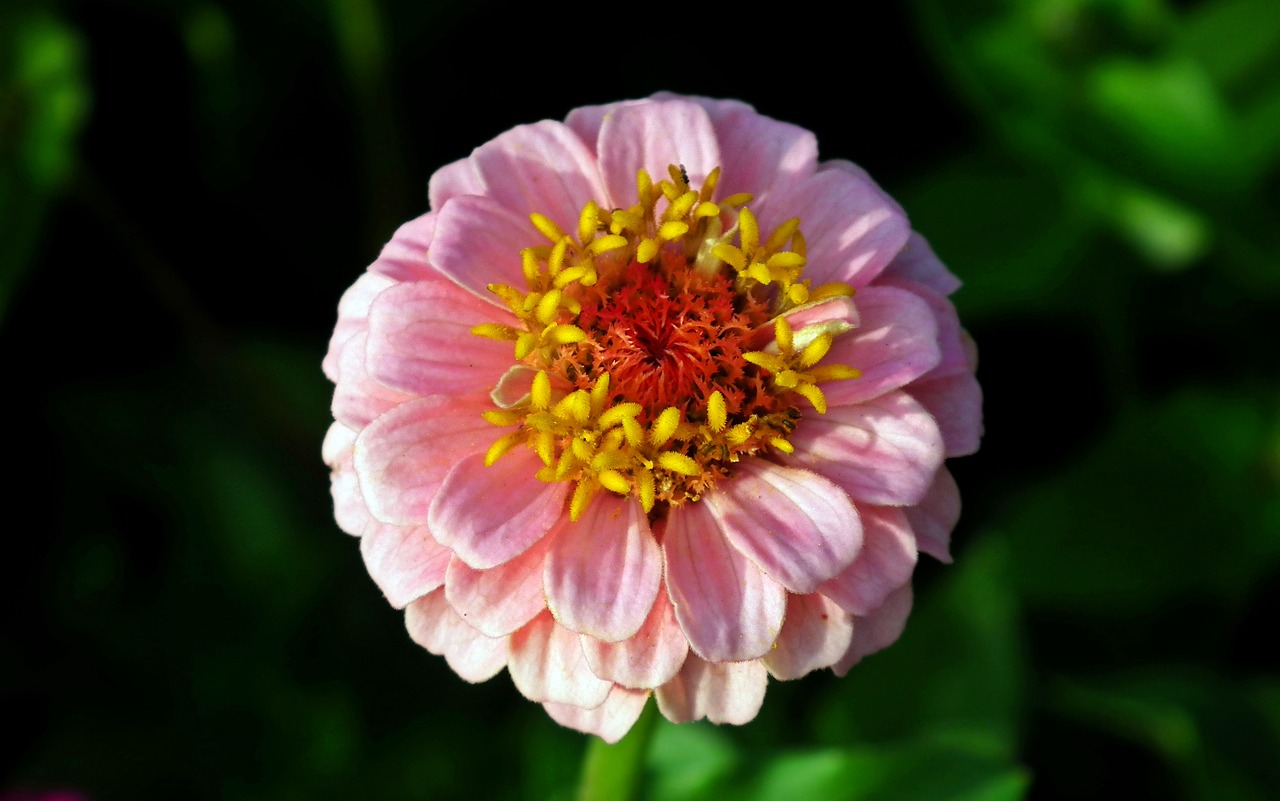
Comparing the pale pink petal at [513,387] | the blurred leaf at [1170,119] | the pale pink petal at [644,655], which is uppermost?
the pale pink petal at [513,387]

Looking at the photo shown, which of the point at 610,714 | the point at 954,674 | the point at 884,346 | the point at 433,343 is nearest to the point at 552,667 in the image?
the point at 610,714

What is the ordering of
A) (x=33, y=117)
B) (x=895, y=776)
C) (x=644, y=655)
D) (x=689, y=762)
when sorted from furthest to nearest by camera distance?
(x=33, y=117)
(x=689, y=762)
(x=895, y=776)
(x=644, y=655)

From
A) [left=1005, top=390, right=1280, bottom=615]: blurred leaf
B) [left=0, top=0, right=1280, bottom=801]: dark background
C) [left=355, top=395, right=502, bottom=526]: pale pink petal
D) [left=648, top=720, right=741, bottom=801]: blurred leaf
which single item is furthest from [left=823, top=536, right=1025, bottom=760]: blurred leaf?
Answer: [left=355, top=395, right=502, bottom=526]: pale pink petal

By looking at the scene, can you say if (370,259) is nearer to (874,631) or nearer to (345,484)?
(345,484)

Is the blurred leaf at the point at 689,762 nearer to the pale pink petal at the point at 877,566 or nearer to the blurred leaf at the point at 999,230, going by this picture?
the pale pink petal at the point at 877,566

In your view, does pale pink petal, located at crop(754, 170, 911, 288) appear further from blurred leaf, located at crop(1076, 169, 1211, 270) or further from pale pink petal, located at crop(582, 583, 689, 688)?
blurred leaf, located at crop(1076, 169, 1211, 270)

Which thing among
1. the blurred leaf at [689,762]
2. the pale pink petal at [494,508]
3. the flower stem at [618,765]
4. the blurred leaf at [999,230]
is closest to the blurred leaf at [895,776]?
the blurred leaf at [689,762]
